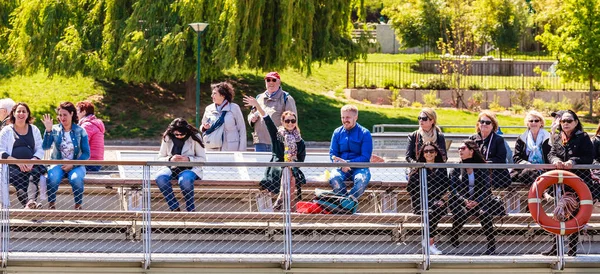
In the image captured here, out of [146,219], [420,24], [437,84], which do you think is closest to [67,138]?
[146,219]

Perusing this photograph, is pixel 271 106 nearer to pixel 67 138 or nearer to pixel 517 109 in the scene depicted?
pixel 67 138

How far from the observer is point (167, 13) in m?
32.7

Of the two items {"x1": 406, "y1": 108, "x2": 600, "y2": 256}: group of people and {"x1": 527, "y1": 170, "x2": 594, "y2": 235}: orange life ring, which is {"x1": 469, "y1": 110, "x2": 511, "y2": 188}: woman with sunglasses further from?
{"x1": 527, "y1": 170, "x2": 594, "y2": 235}: orange life ring

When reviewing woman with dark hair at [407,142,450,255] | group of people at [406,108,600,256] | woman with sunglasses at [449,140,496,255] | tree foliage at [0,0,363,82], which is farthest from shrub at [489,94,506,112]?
→ woman with dark hair at [407,142,450,255]

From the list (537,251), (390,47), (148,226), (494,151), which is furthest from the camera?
(390,47)

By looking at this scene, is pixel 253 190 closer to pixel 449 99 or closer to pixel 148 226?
pixel 148 226

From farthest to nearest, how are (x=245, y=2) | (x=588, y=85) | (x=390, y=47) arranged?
1. (x=390, y=47)
2. (x=588, y=85)
3. (x=245, y=2)

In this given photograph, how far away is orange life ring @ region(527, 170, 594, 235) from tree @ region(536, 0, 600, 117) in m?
26.2

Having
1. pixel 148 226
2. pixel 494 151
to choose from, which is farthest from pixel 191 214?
pixel 494 151

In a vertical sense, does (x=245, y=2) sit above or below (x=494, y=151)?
above

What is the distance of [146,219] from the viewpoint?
1029cm

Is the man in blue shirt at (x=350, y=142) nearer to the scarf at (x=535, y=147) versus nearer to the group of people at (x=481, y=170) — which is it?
the group of people at (x=481, y=170)

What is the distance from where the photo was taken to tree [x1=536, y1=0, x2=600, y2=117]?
117ft

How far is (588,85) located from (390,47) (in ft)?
41.1
